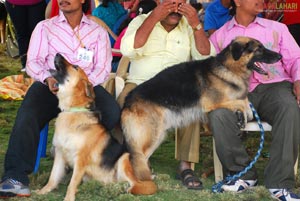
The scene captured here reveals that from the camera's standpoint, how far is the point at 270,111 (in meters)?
4.81

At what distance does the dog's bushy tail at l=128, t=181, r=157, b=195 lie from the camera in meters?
4.46

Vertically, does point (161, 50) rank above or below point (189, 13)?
below

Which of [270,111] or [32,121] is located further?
[270,111]

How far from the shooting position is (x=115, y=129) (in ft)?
16.4

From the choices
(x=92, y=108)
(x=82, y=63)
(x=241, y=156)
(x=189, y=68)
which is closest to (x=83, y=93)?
(x=92, y=108)

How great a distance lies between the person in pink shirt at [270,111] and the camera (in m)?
4.60

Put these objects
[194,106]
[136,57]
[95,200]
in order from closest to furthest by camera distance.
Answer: [95,200] < [194,106] < [136,57]

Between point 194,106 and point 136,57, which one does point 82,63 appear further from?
point 194,106

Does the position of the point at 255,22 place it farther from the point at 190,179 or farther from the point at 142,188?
the point at 142,188

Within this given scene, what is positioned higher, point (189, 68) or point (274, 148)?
point (189, 68)

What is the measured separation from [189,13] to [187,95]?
657 mm

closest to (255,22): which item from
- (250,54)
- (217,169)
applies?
(250,54)

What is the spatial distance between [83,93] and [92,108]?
13 cm

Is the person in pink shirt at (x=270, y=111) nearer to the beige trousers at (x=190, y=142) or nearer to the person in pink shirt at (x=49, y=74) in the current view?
the beige trousers at (x=190, y=142)
